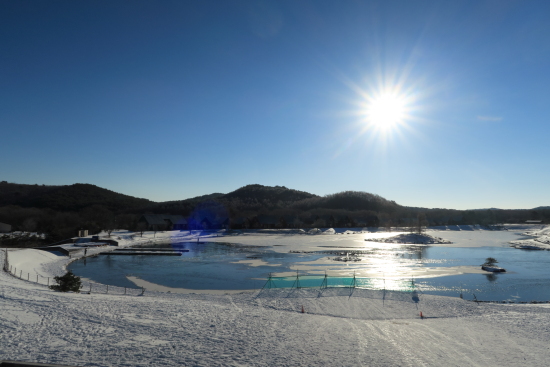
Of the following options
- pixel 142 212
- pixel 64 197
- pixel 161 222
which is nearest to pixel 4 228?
pixel 161 222

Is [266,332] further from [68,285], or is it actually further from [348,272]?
[348,272]

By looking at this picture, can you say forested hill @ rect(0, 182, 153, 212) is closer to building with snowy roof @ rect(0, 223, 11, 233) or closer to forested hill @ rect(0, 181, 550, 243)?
→ forested hill @ rect(0, 181, 550, 243)

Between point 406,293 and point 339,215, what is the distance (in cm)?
11035

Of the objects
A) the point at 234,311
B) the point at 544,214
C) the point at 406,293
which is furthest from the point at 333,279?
the point at 544,214

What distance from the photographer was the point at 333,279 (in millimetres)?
24094

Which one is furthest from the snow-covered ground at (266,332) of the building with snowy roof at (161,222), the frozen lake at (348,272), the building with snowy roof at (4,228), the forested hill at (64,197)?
the forested hill at (64,197)

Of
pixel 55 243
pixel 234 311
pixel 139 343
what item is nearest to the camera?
pixel 139 343

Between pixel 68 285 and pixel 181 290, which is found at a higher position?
pixel 68 285

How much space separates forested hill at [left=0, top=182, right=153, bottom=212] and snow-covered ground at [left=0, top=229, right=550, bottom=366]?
119 metres

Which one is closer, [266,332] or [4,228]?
[266,332]

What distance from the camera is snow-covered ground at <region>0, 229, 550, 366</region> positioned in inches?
346

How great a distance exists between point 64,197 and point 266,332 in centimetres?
13594

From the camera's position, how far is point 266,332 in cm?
1134

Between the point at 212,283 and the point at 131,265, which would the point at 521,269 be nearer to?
the point at 212,283
